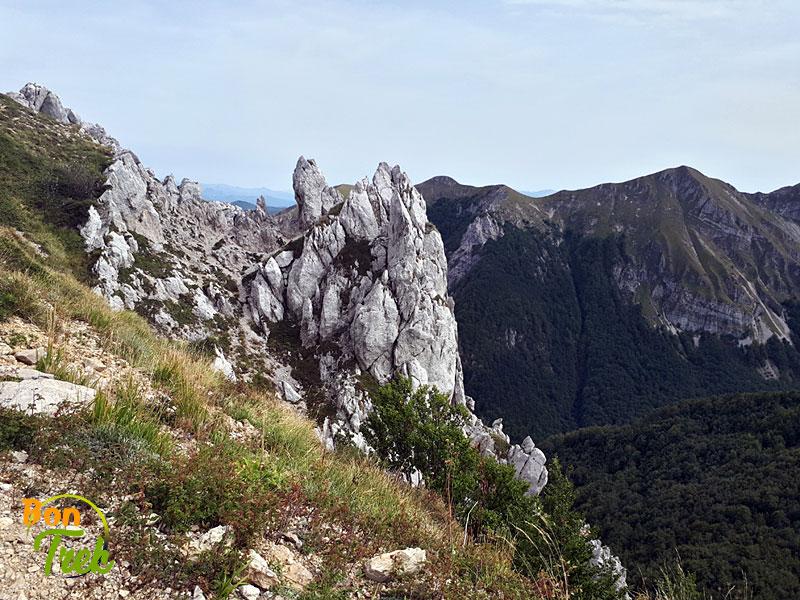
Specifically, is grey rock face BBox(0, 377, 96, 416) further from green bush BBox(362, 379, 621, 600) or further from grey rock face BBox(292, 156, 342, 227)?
grey rock face BBox(292, 156, 342, 227)

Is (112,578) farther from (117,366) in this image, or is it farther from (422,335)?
(422,335)

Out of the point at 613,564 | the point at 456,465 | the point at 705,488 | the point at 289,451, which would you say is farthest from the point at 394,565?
the point at 705,488

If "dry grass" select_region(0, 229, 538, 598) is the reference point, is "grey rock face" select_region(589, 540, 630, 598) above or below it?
below

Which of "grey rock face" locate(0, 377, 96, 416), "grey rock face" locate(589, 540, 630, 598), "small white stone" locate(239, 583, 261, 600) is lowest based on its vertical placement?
"grey rock face" locate(589, 540, 630, 598)

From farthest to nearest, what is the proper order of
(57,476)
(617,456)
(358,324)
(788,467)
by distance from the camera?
(617,456) < (788,467) < (358,324) < (57,476)

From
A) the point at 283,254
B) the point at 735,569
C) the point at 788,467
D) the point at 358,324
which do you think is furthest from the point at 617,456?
the point at 283,254

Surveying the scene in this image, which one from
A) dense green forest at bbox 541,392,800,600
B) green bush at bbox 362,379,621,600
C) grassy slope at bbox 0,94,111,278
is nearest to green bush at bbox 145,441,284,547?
green bush at bbox 362,379,621,600

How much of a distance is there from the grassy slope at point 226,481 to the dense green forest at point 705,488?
189 feet

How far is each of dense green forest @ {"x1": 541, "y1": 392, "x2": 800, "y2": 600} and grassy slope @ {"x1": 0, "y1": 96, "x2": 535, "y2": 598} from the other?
57.7 m

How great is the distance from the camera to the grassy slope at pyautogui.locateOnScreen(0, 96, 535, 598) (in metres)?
5.18

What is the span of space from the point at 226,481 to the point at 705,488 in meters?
132

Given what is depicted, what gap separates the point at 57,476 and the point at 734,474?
143m

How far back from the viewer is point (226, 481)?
5.72 metres

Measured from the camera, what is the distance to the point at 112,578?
4.19 metres
